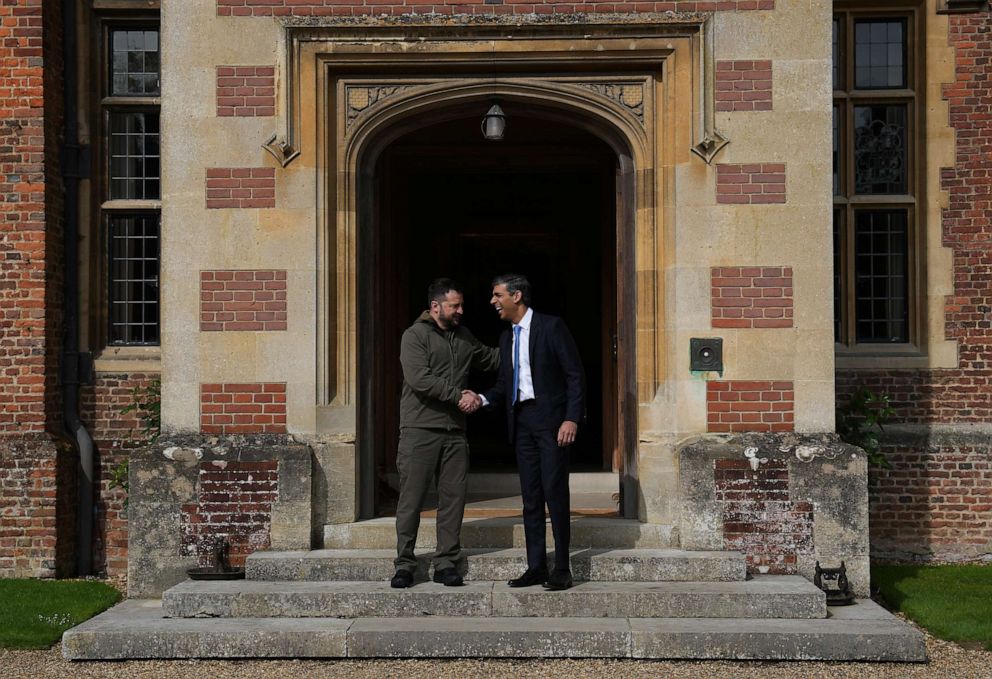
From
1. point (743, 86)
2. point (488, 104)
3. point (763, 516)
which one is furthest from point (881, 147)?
point (763, 516)

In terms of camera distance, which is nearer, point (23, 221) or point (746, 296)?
point (746, 296)

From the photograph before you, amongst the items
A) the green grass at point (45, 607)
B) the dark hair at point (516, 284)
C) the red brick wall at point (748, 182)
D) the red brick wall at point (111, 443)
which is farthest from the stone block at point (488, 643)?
the red brick wall at point (111, 443)

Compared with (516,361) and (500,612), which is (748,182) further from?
(500,612)

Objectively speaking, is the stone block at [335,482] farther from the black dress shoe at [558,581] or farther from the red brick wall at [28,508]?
the red brick wall at [28,508]

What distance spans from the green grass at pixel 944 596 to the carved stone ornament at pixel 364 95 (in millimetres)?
5102

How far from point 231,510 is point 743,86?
4.63 m

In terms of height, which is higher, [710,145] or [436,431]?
[710,145]

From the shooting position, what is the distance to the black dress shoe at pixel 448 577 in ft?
23.6

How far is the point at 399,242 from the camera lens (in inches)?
430

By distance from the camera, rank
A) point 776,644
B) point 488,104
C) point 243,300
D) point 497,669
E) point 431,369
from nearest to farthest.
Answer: point 497,669 < point 776,644 < point 431,369 < point 243,300 < point 488,104

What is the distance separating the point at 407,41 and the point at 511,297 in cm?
214

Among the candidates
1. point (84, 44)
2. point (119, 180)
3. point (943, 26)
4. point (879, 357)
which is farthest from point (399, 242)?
point (943, 26)

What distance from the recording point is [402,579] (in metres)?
7.16

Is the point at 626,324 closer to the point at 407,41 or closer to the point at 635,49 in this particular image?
the point at 635,49
